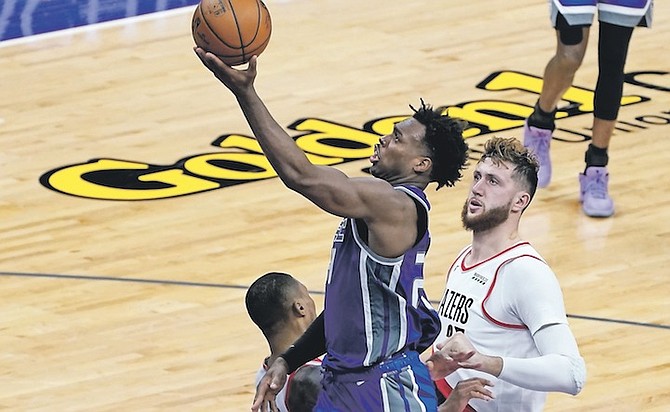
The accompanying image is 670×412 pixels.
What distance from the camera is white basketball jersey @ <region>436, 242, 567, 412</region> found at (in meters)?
4.57

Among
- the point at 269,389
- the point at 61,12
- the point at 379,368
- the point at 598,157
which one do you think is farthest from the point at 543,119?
the point at 61,12

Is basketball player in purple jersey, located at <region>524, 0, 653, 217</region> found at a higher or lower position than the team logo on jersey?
lower

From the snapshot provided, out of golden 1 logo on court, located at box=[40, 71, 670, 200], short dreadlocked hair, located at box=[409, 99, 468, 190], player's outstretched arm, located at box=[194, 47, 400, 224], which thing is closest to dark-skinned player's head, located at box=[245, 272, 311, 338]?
short dreadlocked hair, located at box=[409, 99, 468, 190]

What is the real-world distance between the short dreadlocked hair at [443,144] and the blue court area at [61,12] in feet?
25.6

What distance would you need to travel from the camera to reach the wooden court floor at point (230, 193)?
6551 mm

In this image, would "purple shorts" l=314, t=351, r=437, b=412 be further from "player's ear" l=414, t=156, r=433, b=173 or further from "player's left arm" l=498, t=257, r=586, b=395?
"player's ear" l=414, t=156, r=433, b=173

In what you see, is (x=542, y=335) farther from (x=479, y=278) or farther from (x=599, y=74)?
(x=599, y=74)

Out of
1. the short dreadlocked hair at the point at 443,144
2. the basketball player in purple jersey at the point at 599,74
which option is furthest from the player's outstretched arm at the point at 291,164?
the basketball player in purple jersey at the point at 599,74

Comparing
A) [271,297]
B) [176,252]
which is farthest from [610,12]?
[271,297]

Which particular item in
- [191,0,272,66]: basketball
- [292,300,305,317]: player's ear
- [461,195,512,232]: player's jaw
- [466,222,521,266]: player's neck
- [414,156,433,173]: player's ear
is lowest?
[292,300,305,317]: player's ear

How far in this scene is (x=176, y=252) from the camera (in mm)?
7836

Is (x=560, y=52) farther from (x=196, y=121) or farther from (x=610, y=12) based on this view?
(x=196, y=121)

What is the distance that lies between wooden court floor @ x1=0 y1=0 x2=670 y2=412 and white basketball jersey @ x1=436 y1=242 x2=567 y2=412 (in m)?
1.50

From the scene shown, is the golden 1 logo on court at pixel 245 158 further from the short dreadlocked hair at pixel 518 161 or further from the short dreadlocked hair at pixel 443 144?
the short dreadlocked hair at pixel 443 144
